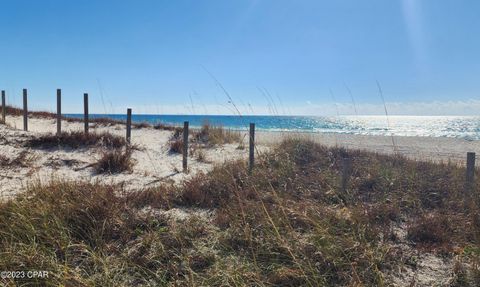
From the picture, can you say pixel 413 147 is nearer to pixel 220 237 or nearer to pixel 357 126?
pixel 220 237

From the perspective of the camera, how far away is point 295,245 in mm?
2805

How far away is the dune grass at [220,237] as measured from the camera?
2471 mm

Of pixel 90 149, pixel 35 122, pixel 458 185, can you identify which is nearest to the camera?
pixel 458 185

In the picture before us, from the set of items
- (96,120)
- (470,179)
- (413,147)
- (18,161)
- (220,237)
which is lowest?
(220,237)

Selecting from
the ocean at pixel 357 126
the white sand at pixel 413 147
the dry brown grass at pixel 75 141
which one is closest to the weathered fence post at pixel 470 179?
the ocean at pixel 357 126

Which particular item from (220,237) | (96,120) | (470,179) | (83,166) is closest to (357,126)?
(96,120)

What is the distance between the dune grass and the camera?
8.11ft

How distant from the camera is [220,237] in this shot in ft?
10.2

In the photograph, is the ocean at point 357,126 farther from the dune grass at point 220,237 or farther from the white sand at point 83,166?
the white sand at point 83,166

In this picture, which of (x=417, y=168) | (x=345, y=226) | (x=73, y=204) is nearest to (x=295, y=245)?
(x=345, y=226)

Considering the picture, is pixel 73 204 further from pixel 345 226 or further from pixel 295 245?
pixel 345 226

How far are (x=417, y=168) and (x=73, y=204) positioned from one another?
624 cm

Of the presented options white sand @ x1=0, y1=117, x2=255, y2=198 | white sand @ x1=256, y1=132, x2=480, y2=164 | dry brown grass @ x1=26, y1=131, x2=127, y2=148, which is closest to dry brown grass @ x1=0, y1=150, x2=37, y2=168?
white sand @ x1=0, y1=117, x2=255, y2=198

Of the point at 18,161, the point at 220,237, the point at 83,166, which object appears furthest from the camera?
the point at 83,166
